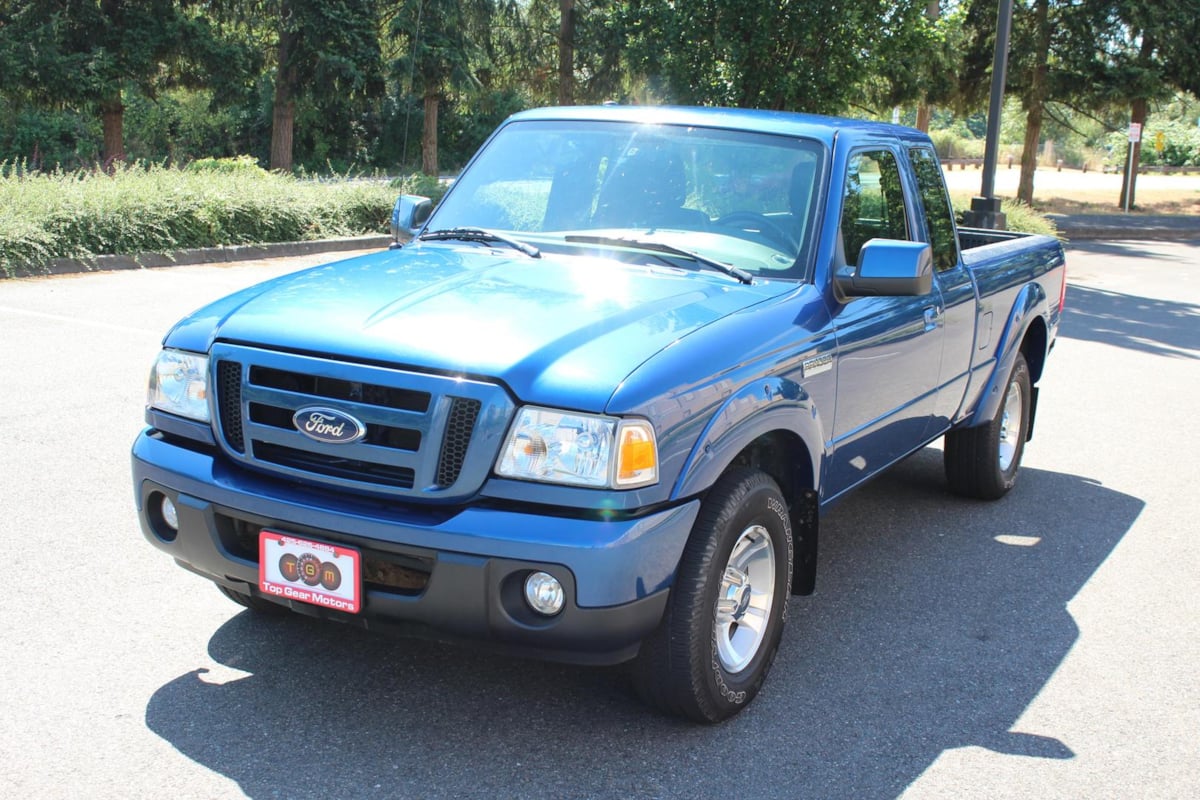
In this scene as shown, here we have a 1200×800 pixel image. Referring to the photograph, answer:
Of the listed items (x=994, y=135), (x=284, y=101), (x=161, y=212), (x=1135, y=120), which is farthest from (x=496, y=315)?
(x=1135, y=120)

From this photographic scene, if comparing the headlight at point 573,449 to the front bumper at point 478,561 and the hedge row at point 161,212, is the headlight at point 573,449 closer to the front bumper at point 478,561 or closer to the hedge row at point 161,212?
the front bumper at point 478,561

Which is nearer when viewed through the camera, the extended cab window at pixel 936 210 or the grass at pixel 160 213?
the extended cab window at pixel 936 210

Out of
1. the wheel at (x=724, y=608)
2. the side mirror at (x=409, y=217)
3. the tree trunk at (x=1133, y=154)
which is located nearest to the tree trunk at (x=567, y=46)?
the tree trunk at (x=1133, y=154)

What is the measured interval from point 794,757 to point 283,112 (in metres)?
34.4

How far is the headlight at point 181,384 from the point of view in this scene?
3596 millimetres

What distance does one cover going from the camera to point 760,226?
173 inches

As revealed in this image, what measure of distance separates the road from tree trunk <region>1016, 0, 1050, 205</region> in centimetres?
2768

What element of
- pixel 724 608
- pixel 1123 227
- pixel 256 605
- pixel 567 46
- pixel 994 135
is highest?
pixel 567 46

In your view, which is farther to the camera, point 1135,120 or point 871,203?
point 1135,120

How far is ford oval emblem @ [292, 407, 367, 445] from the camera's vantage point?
3.27 metres

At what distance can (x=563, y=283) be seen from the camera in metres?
3.93

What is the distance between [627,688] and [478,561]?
3.49ft

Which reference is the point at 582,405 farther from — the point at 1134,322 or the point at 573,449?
the point at 1134,322

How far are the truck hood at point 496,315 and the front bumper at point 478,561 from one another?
0.36 meters
